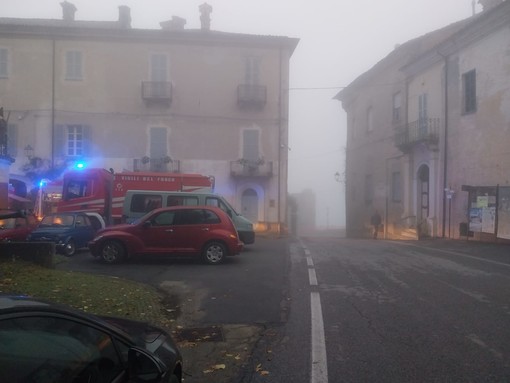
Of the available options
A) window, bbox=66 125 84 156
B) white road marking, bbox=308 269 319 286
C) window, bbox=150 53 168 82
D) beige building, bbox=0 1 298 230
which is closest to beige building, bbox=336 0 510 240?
beige building, bbox=0 1 298 230

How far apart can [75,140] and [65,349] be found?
27.0 metres

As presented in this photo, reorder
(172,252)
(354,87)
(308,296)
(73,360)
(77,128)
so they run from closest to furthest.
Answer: (73,360) → (308,296) → (172,252) → (77,128) → (354,87)

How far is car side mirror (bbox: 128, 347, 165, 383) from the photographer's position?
299 centimetres

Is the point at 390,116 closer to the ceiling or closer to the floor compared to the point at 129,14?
closer to the floor

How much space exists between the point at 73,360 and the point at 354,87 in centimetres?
3678

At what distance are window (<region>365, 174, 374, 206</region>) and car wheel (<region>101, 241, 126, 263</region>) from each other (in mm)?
23325

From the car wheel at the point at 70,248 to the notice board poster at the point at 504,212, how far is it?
1511cm

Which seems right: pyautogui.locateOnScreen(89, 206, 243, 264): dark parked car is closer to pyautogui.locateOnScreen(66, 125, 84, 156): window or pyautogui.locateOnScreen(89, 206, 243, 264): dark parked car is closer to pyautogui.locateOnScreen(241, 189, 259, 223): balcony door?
pyautogui.locateOnScreen(241, 189, 259, 223): balcony door

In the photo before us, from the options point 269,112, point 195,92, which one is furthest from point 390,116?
point 195,92

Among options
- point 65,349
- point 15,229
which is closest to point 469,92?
point 15,229

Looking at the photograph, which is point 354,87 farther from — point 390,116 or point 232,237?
A: point 232,237

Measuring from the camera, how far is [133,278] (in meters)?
10.8

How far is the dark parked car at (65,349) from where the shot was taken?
244 cm

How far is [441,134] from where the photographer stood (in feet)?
80.0
